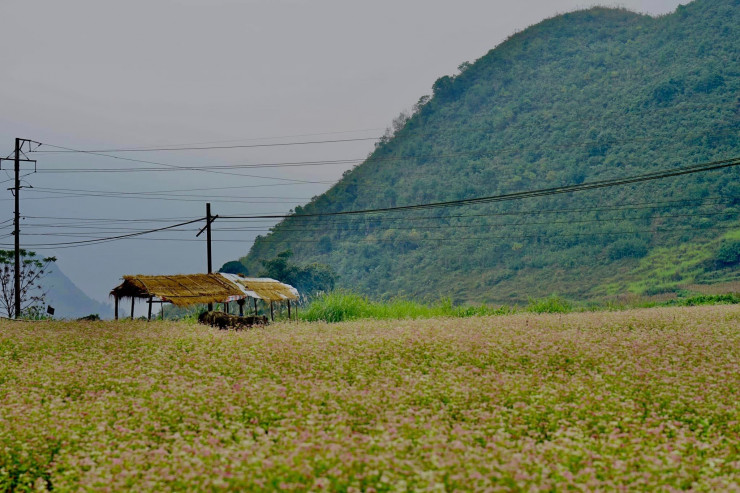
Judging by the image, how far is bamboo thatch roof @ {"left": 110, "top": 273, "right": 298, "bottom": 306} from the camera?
98.4ft

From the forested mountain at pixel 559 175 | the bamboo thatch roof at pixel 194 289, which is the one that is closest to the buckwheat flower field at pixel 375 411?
the bamboo thatch roof at pixel 194 289

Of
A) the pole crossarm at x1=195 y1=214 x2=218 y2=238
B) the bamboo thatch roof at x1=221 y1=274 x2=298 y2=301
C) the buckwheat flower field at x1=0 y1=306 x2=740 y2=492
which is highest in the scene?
the pole crossarm at x1=195 y1=214 x2=218 y2=238

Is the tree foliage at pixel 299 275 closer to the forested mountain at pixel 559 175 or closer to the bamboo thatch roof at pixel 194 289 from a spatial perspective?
the forested mountain at pixel 559 175

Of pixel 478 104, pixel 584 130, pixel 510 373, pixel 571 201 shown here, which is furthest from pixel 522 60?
pixel 510 373

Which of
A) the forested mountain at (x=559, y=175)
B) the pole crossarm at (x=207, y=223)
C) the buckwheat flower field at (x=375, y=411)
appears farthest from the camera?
the forested mountain at (x=559, y=175)

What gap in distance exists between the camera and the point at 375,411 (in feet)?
36.0

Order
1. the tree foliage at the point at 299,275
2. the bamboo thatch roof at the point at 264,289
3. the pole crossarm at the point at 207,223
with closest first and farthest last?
the bamboo thatch roof at the point at 264,289
the pole crossarm at the point at 207,223
the tree foliage at the point at 299,275

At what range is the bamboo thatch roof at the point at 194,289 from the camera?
1181 inches

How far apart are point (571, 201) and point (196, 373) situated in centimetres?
9322

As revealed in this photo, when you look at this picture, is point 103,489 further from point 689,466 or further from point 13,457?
point 689,466

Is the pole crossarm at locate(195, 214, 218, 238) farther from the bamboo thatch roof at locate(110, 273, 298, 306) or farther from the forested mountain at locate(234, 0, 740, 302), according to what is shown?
the forested mountain at locate(234, 0, 740, 302)

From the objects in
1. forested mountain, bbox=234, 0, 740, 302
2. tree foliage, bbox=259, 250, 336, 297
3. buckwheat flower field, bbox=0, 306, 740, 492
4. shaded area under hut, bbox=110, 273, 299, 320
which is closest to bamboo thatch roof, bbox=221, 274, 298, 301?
shaded area under hut, bbox=110, 273, 299, 320

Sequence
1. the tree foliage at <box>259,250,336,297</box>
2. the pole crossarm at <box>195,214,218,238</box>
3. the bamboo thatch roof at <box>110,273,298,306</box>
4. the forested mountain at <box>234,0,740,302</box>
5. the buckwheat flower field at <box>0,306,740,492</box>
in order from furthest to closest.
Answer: the forested mountain at <box>234,0,740,302</box> < the tree foliage at <box>259,250,336,297</box> < the pole crossarm at <box>195,214,218,238</box> < the bamboo thatch roof at <box>110,273,298,306</box> < the buckwheat flower field at <box>0,306,740,492</box>

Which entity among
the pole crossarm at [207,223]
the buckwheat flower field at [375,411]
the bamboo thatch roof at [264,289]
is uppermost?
the pole crossarm at [207,223]
